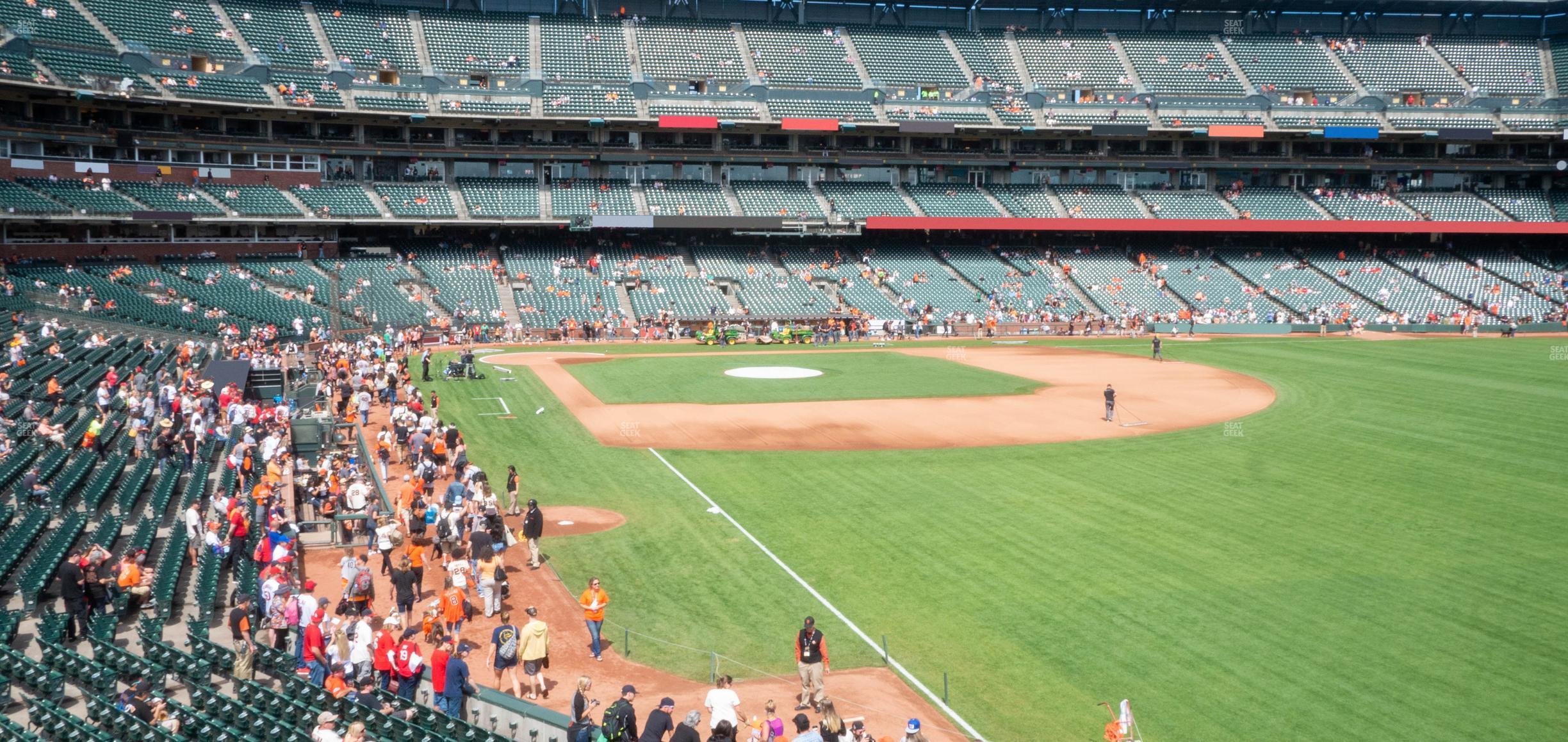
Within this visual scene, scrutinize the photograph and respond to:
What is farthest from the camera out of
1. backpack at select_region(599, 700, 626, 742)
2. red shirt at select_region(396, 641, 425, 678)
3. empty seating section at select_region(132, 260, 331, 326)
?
empty seating section at select_region(132, 260, 331, 326)

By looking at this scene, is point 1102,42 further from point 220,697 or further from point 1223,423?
point 220,697

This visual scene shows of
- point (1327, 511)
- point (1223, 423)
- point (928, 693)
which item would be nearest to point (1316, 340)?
point (1223, 423)

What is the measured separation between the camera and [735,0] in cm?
8662

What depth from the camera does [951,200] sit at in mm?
78500

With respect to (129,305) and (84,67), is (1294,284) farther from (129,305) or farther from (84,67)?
(84,67)

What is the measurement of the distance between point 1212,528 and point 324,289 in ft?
176

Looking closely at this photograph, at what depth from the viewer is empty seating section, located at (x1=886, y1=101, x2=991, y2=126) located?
253 feet

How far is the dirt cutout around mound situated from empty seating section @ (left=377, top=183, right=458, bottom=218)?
81.5 ft

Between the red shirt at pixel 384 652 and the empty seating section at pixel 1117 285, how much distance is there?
63560 mm

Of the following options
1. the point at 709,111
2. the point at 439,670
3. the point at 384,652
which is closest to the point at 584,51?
the point at 709,111

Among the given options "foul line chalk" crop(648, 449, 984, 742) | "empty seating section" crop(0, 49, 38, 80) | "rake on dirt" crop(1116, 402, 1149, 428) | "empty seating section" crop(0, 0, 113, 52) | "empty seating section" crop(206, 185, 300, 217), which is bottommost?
"foul line chalk" crop(648, 449, 984, 742)

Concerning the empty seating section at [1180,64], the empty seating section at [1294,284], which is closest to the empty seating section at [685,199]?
the empty seating section at [1180,64]

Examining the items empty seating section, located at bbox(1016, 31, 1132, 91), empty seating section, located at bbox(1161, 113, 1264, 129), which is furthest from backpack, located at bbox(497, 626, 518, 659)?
empty seating section, located at bbox(1016, 31, 1132, 91)

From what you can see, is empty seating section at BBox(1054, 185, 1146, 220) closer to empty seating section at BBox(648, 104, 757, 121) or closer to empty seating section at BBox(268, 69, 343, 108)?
empty seating section at BBox(648, 104, 757, 121)
